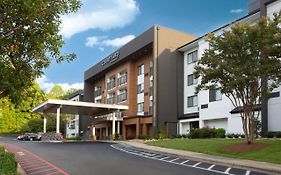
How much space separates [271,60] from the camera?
24469mm

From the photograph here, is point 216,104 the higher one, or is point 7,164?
point 216,104

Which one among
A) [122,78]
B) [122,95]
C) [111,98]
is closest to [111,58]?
[122,78]

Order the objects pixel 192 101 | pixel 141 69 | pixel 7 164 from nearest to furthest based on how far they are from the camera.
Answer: pixel 7 164 → pixel 192 101 → pixel 141 69

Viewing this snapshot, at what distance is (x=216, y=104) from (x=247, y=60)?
18.9 meters

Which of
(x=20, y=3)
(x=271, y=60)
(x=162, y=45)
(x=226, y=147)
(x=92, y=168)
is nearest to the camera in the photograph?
(x=20, y=3)

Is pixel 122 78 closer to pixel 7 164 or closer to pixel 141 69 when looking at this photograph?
pixel 141 69

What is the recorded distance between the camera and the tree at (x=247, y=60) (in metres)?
24.2

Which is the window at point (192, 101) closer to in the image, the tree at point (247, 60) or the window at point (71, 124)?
the tree at point (247, 60)

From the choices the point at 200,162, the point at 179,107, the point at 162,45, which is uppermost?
the point at 162,45

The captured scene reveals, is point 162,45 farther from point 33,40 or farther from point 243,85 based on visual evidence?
point 33,40

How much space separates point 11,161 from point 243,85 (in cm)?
1585

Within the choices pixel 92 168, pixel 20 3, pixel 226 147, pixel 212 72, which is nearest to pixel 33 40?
pixel 20 3

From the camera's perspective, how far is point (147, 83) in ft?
184

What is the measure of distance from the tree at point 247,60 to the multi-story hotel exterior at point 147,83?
2377cm
